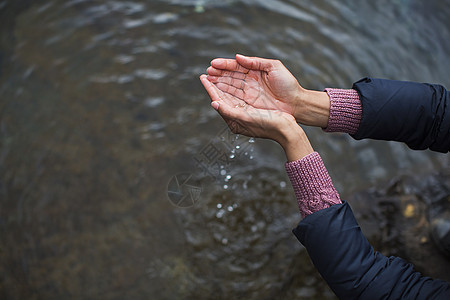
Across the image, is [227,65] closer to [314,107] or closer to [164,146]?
[314,107]

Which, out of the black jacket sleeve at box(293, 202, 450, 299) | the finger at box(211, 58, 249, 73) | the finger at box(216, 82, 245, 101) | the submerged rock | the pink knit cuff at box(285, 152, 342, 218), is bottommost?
the submerged rock

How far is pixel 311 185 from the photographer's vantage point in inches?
71.2

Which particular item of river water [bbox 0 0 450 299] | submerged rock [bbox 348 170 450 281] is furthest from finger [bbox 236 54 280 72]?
submerged rock [bbox 348 170 450 281]

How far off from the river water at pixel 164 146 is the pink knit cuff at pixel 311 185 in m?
1.15

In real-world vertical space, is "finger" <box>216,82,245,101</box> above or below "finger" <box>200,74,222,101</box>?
below

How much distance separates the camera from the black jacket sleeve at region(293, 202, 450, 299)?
5.33 ft

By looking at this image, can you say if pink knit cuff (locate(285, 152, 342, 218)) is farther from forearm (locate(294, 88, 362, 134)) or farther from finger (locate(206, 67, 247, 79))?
finger (locate(206, 67, 247, 79))

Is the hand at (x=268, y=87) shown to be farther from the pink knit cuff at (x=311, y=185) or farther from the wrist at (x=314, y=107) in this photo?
the pink knit cuff at (x=311, y=185)

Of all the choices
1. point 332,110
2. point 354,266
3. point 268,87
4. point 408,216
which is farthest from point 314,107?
point 408,216

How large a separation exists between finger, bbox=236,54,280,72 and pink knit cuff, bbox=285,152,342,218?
2.46ft

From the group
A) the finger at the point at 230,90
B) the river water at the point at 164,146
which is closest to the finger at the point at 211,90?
the finger at the point at 230,90

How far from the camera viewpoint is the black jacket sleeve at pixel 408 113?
202 centimetres

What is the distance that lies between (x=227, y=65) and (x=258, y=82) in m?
0.25

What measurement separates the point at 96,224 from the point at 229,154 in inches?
51.0
